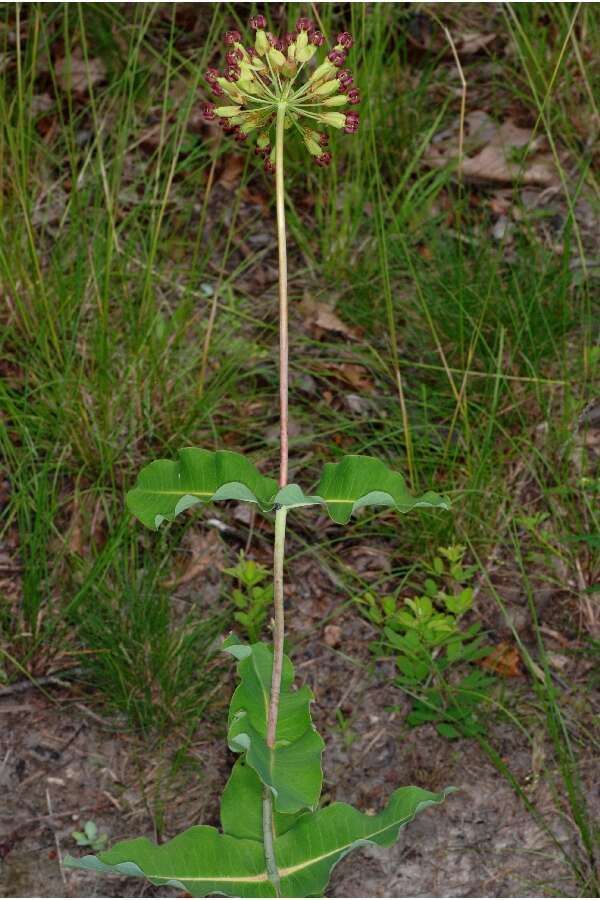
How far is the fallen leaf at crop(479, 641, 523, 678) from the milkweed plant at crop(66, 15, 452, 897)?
76cm

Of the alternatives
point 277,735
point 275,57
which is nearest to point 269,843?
point 277,735

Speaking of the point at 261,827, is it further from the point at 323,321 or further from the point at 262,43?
the point at 323,321

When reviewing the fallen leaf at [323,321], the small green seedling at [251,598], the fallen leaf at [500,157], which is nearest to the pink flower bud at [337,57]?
the small green seedling at [251,598]

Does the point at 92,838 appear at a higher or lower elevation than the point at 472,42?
lower

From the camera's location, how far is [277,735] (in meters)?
1.82

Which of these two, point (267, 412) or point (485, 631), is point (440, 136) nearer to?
point (267, 412)

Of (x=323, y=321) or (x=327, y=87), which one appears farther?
(x=323, y=321)

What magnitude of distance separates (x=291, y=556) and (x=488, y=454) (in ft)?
1.90

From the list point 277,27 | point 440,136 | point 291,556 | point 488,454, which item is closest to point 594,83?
point 440,136

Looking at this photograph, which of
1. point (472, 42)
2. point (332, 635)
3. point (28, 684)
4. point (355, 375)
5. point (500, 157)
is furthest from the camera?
point (472, 42)

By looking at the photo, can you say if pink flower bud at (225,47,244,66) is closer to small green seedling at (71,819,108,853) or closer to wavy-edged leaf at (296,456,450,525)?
wavy-edged leaf at (296,456,450,525)

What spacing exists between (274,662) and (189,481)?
0.31 m

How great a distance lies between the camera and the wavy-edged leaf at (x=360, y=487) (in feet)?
5.15

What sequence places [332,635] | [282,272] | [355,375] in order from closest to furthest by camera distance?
1. [282,272]
2. [332,635]
3. [355,375]
